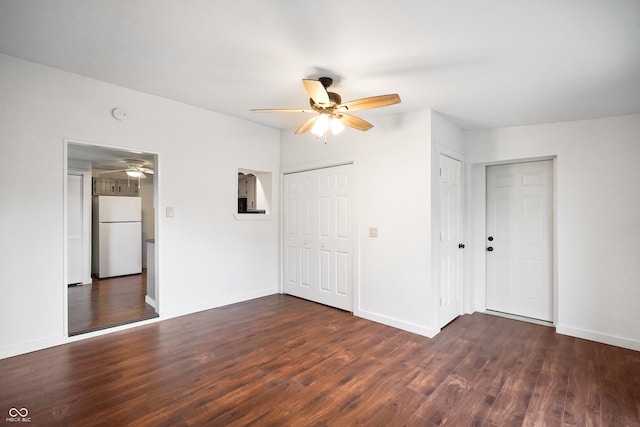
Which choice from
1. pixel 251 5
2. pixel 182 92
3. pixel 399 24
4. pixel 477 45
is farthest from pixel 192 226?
pixel 477 45

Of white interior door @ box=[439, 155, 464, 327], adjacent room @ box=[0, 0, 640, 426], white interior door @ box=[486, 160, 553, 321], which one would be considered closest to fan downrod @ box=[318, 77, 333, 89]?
adjacent room @ box=[0, 0, 640, 426]

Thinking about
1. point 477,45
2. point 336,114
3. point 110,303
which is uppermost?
point 477,45

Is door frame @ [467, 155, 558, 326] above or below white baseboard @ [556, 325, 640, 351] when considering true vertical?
above

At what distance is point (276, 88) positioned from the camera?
10.1ft

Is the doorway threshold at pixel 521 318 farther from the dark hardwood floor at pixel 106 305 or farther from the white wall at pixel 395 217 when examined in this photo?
the dark hardwood floor at pixel 106 305

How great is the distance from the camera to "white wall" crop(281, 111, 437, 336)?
11.3 feet

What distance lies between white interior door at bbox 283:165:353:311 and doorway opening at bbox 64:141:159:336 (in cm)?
196

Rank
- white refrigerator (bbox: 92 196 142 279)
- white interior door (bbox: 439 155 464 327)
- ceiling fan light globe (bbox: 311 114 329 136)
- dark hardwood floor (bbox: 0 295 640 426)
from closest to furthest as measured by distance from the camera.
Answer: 1. dark hardwood floor (bbox: 0 295 640 426)
2. ceiling fan light globe (bbox: 311 114 329 136)
3. white interior door (bbox: 439 155 464 327)
4. white refrigerator (bbox: 92 196 142 279)

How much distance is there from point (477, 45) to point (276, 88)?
5.93 feet

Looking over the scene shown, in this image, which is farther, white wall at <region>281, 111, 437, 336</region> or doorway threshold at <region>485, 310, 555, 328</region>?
doorway threshold at <region>485, 310, 555, 328</region>

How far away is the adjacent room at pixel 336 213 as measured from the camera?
207cm

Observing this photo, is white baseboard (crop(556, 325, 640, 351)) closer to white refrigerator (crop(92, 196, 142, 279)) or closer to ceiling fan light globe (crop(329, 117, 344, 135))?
ceiling fan light globe (crop(329, 117, 344, 135))

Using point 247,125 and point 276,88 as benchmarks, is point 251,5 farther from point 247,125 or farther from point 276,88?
point 247,125

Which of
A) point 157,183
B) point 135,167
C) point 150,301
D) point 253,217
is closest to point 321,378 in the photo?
point 253,217
